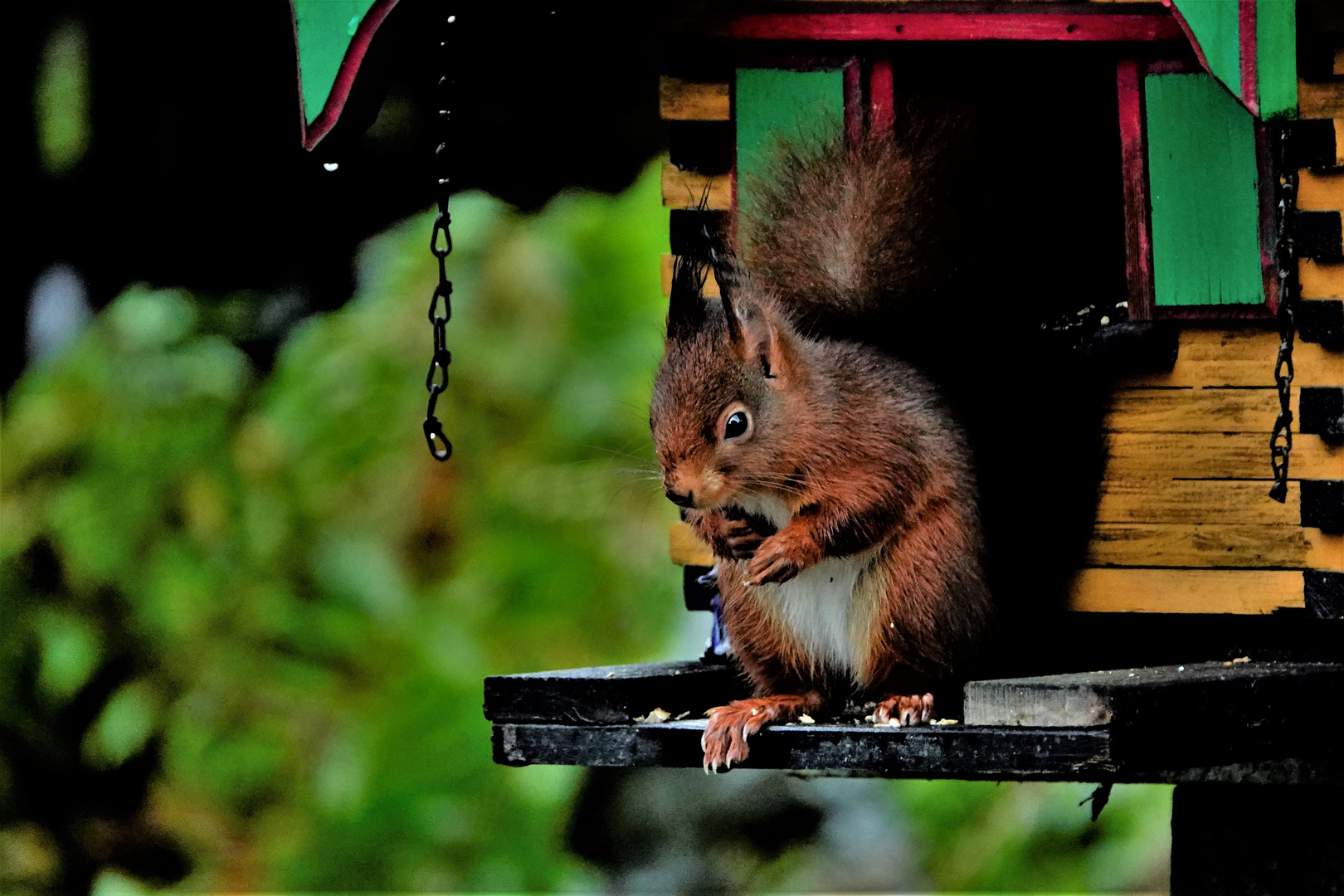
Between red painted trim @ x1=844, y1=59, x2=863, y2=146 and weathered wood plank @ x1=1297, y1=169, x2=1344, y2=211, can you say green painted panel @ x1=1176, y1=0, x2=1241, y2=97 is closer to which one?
weathered wood plank @ x1=1297, y1=169, x2=1344, y2=211

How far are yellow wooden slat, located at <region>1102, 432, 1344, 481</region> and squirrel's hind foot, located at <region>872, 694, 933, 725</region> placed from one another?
0.53 meters

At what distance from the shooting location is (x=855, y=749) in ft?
5.30

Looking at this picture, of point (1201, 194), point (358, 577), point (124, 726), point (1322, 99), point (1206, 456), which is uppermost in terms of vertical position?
point (1322, 99)

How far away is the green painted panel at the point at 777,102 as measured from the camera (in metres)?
2.14

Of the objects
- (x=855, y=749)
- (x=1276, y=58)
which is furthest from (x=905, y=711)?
(x=1276, y=58)

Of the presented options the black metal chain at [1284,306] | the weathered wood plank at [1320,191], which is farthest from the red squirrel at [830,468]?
the weathered wood plank at [1320,191]

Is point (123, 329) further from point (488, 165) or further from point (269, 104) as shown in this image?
point (488, 165)

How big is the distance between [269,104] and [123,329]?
890 millimetres

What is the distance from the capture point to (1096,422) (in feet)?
7.03

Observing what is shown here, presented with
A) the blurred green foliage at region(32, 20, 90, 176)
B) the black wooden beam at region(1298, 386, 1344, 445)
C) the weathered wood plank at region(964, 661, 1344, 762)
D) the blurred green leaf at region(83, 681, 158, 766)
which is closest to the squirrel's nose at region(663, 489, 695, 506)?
the weathered wood plank at region(964, 661, 1344, 762)

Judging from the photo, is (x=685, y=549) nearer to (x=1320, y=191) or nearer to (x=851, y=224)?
(x=851, y=224)

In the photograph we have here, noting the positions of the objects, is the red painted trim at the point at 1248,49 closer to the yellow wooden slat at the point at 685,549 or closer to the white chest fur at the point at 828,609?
the white chest fur at the point at 828,609

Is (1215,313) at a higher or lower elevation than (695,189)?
lower

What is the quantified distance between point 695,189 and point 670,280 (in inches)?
5.1
